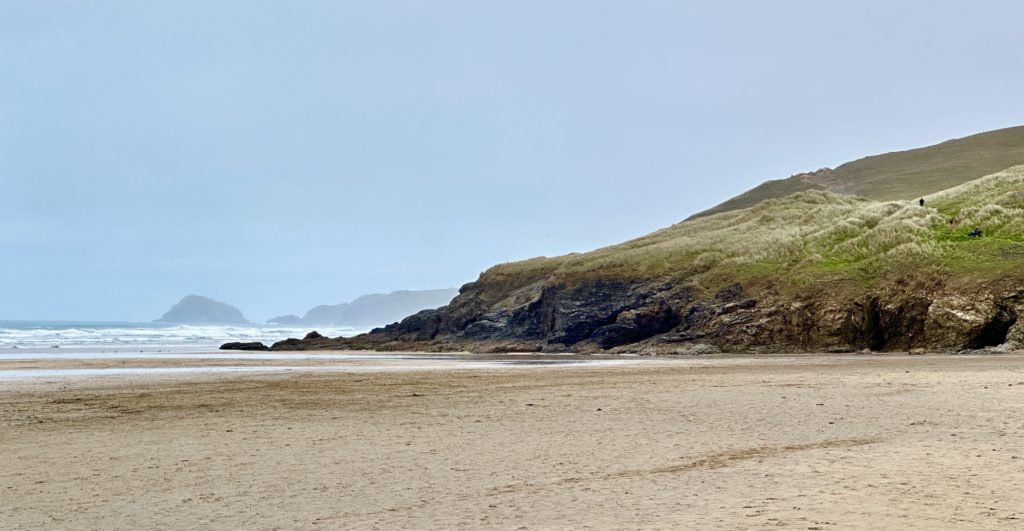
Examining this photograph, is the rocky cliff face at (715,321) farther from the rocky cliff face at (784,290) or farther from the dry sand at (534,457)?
the dry sand at (534,457)

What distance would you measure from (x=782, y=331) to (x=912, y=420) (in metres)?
31.3

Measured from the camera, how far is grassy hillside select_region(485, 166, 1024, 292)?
45.8 metres

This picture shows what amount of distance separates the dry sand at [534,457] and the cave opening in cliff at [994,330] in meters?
17.2

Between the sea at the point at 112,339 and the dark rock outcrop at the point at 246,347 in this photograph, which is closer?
the dark rock outcrop at the point at 246,347

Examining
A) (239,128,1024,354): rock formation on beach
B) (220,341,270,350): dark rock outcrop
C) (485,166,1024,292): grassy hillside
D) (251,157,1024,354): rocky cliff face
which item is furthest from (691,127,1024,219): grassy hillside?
(220,341,270,350): dark rock outcrop

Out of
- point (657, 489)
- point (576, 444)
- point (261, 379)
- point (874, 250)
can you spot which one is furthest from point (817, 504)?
point (874, 250)

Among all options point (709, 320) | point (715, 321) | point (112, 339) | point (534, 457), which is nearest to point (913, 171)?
point (709, 320)

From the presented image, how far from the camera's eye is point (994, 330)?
38.1 meters

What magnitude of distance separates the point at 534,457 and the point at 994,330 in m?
32.9

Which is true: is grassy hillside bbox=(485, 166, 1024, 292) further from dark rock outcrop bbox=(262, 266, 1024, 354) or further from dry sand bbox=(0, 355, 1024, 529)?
dry sand bbox=(0, 355, 1024, 529)

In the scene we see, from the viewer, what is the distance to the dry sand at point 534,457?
9023 mm

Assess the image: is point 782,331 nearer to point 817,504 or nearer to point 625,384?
point 625,384

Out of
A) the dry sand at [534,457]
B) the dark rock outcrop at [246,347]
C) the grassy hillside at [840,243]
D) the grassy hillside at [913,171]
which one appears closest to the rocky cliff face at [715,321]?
the dark rock outcrop at [246,347]

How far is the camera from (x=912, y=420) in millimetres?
14984
